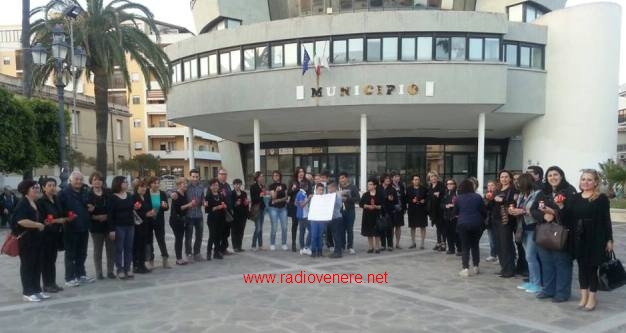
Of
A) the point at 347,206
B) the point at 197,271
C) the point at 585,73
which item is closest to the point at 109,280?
the point at 197,271

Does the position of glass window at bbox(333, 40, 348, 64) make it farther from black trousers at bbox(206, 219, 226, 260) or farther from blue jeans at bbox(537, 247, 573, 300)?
blue jeans at bbox(537, 247, 573, 300)

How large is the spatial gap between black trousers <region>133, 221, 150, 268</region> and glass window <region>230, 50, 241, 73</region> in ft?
52.2

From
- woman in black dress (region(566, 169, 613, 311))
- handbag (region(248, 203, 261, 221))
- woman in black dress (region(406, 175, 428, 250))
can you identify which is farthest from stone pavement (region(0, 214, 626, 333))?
woman in black dress (region(406, 175, 428, 250))

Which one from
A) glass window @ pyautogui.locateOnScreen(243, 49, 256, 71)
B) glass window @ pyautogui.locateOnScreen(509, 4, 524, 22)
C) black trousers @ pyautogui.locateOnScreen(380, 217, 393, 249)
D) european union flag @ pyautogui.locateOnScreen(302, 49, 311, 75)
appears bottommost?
black trousers @ pyautogui.locateOnScreen(380, 217, 393, 249)

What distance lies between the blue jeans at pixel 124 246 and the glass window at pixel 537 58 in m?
22.7

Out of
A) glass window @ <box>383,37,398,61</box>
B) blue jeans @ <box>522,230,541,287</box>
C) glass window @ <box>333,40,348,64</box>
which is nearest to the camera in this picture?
blue jeans @ <box>522,230,541,287</box>

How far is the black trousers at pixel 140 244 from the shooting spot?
755 centimetres

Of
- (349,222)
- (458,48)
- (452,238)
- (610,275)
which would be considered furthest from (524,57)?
(610,275)

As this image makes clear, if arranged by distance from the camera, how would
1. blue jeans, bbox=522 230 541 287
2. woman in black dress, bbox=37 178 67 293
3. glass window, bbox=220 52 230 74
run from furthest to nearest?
glass window, bbox=220 52 230 74 < blue jeans, bbox=522 230 541 287 < woman in black dress, bbox=37 178 67 293

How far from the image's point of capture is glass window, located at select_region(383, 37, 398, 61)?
20.5 metres

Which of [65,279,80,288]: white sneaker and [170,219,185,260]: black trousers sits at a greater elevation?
[170,219,185,260]: black trousers

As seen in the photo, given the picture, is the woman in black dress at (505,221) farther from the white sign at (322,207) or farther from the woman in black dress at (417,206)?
the white sign at (322,207)

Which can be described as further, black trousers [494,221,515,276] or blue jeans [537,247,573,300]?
black trousers [494,221,515,276]

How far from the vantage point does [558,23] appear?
75.3 feet
